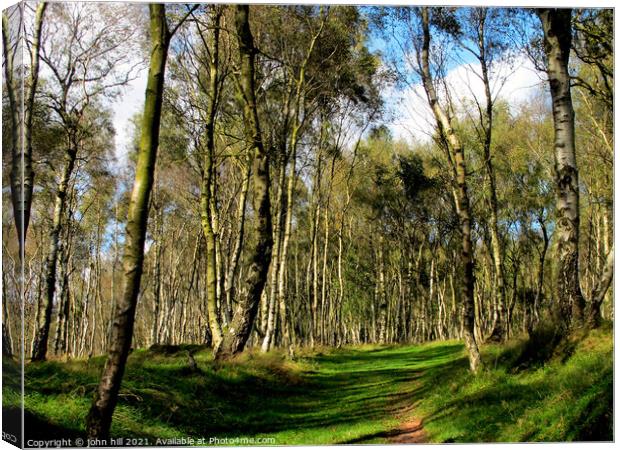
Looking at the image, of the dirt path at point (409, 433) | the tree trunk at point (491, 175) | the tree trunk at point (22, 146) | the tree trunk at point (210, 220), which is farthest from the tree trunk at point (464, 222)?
the tree trunk at point (22, 146)

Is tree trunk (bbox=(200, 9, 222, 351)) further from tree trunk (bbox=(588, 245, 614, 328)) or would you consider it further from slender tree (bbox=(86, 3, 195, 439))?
tree trunk (bbox=(588, 245, 614, 328))

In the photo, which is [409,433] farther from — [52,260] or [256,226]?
[52,260]

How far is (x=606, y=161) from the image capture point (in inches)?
344

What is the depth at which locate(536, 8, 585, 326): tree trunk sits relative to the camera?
837 centimetres

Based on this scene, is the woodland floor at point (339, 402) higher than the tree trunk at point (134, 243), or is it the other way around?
the tree trunk at point (134, 243)

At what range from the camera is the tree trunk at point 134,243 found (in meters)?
5.76

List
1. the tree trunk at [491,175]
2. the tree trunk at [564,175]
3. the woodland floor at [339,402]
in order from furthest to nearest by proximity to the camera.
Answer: the tree trunk at [491,175] < the tree trunk at [564,175] < the woodland floor at [339,402]

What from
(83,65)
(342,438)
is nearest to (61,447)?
(342,438)

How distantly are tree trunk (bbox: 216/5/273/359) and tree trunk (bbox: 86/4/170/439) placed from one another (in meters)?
4.52

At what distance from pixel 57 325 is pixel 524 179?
9717 mm

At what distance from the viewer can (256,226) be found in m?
10.7

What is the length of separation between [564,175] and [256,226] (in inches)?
202

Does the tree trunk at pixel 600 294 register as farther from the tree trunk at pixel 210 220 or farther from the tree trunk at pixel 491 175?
the tree trunk at pixel 210 220

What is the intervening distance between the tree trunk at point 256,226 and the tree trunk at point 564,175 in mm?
4695
